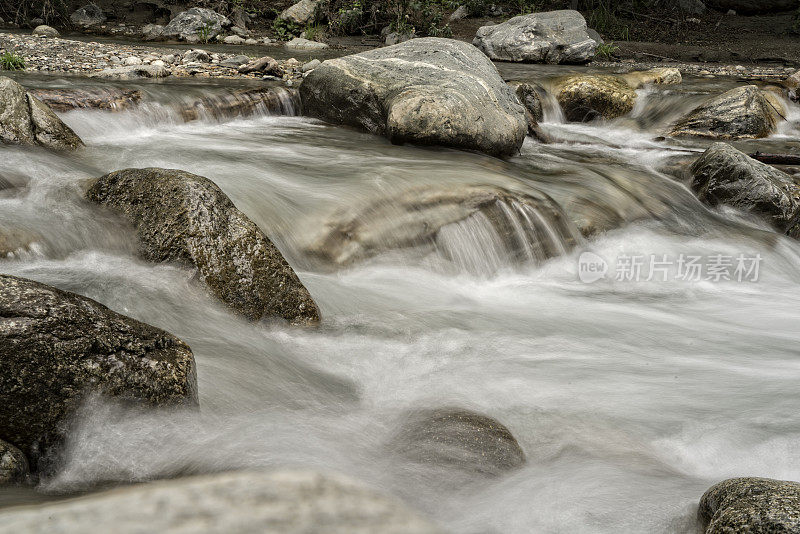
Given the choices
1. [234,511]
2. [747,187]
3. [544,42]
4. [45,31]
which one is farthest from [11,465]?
[45,31]

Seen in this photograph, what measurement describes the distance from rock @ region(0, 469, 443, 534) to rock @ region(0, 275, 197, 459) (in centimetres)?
56

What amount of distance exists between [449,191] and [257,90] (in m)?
4.28

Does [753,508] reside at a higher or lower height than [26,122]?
lower

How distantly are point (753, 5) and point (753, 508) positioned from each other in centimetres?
2364

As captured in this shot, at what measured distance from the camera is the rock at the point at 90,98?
6.97 m

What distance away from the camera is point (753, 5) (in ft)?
69.8

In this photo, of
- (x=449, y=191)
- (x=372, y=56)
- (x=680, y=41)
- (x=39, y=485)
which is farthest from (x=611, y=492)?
(x=680, y=41)

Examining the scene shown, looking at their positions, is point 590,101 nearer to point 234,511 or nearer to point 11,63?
point 11,63

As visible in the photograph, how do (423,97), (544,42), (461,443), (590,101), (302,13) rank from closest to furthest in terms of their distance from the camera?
(461,443)
(423,97)
(590,101)
(544,42)
(302,13)

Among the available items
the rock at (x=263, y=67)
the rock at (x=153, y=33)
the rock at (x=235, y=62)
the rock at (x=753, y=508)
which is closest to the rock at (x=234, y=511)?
the rock at (x=753, y=508)

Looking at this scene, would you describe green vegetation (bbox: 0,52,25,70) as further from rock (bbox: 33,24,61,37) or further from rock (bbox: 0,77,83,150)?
rock (bbox: 33,24,61,37)

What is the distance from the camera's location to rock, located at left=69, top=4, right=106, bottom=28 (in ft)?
54.9

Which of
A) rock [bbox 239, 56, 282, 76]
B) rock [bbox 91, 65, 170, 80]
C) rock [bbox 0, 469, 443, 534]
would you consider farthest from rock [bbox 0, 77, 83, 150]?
rock [bbox 239, 56, 282, 76]

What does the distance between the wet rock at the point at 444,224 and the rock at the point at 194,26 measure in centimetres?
1177
